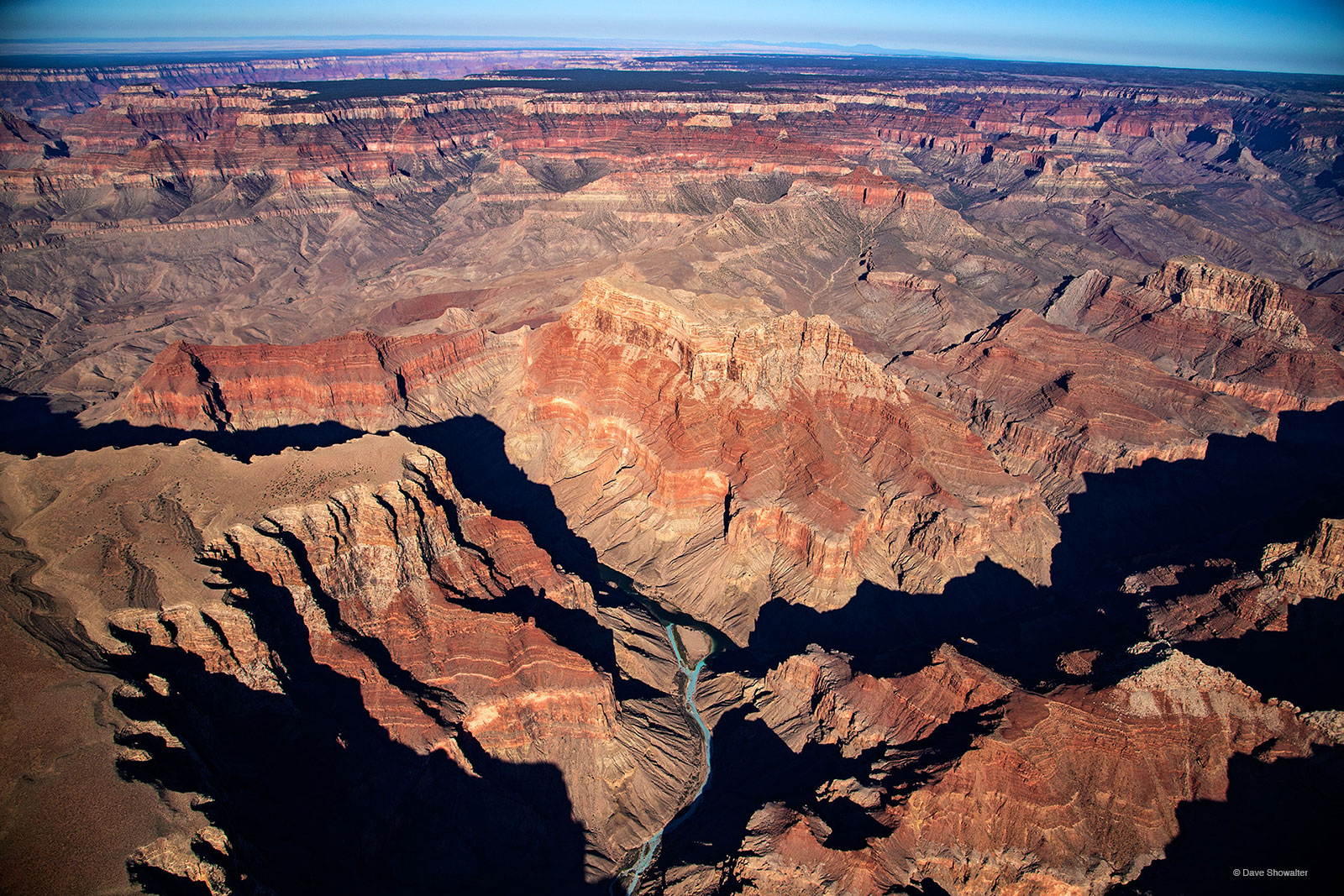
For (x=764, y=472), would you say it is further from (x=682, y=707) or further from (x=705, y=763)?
(x=705, y=763)

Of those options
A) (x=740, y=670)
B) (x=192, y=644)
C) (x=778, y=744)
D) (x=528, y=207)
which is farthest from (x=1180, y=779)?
(x=528, y=207)

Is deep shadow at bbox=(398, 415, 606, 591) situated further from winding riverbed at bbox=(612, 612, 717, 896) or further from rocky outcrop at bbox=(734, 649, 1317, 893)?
rocky outcrop at bbox=(734, 649, 1317, 893)

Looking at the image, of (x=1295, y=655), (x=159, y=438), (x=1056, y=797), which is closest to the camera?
(x=1056, y=797)

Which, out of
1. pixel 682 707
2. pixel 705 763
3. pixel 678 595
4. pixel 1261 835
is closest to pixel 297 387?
pixel 678 595

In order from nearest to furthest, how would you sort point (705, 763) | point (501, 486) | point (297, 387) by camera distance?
point (705, 763), point (501, 486), point (297, 387)

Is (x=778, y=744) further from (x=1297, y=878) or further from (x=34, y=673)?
(x=34, y=673)

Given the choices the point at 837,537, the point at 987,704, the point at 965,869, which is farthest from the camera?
the point at 837,537
